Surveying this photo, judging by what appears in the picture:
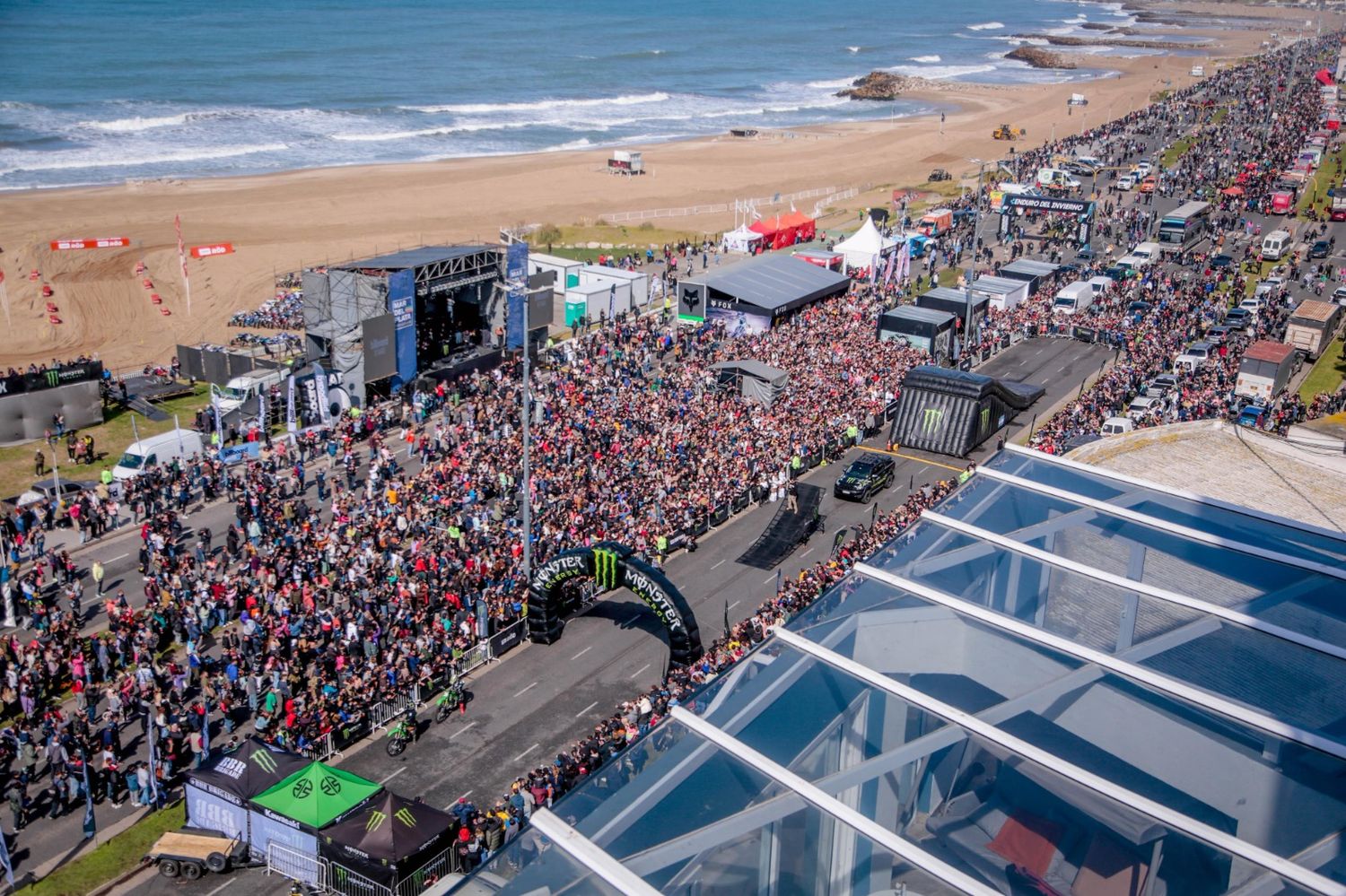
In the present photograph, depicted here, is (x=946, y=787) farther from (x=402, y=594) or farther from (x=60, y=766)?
(x=402, y=594)

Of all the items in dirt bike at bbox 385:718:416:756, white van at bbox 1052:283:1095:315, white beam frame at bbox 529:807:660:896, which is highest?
white beam frame at bbox 529:807:660:896

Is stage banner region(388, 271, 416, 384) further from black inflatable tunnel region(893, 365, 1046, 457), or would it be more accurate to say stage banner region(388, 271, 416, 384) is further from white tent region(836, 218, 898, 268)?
white tent region(836, 218, 898, 268)

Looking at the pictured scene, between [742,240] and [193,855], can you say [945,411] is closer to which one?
[193,855]

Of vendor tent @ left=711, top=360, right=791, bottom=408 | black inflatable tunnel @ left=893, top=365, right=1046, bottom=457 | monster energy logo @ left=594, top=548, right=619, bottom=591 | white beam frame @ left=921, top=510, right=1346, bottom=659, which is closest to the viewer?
white beam frame @ left=921, top=510, right=1346, bottom=659

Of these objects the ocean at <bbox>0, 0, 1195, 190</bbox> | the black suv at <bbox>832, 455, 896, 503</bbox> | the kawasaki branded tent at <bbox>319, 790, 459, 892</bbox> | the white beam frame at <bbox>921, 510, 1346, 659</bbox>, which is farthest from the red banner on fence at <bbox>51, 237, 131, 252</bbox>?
the white beam frame at <bbox>921, 510, 1346, 659</bbox>

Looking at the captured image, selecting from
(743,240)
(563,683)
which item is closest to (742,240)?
(743,240)

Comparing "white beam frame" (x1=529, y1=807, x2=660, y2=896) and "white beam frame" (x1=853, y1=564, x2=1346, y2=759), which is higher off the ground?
"white beam frame" (x1=853, y1=564, x2=1346, y2=759)
